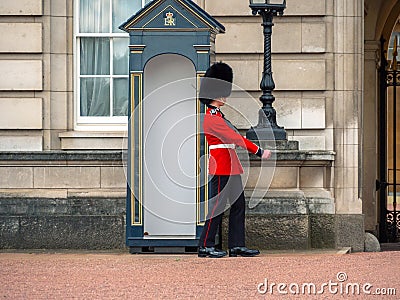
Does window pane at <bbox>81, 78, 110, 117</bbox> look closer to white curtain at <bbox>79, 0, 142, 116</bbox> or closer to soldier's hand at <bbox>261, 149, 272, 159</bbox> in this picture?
white curtain at <bbox>79, 0, 142, 116</bbox>

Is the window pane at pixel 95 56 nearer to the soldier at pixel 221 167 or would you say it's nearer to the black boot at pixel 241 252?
the soldier at pixel 221 167

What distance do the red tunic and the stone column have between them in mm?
1616

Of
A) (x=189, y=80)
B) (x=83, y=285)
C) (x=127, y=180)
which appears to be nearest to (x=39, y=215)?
(x=127, y=180)

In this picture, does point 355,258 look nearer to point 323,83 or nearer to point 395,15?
point 323,83

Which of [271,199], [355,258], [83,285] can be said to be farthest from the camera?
[271,199]

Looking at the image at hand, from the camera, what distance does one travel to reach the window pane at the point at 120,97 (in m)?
13.2

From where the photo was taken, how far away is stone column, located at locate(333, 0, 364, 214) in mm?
12852

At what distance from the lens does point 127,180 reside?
12.1 m

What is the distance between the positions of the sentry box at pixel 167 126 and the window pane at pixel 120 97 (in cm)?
99

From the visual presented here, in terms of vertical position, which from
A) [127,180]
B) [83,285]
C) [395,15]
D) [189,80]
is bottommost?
[83,285]

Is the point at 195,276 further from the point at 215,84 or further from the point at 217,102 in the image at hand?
the point at 215,84

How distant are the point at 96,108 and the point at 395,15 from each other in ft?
19.3

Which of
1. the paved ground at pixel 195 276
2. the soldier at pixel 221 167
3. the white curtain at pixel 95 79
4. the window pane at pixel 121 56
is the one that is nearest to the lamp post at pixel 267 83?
the soldier at pixel 221 167

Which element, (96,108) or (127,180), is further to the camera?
(96,108)
